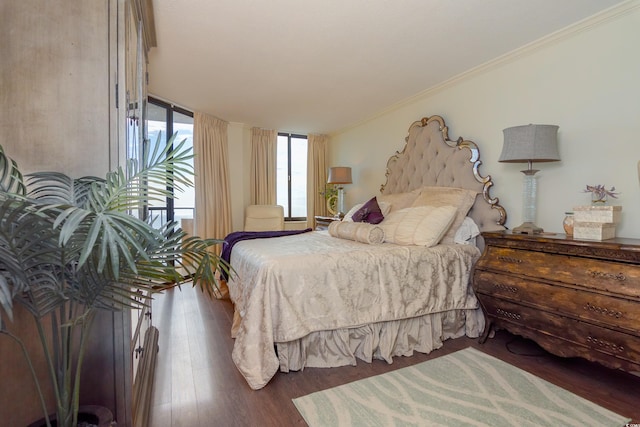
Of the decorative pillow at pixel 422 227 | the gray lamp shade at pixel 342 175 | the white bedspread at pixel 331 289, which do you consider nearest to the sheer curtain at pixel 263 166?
the gray lamp shade at pixel 342 175

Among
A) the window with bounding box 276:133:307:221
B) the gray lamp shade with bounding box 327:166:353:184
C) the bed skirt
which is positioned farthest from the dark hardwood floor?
the window with bounding box 276:133:307:221

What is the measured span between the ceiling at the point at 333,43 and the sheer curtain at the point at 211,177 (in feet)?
2.77

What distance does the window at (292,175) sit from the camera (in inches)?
231

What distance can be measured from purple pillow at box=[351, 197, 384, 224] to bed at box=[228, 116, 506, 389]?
0.97 feet

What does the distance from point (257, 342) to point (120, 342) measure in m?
0.85

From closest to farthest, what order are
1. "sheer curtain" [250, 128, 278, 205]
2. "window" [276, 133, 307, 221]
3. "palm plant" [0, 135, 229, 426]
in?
"palm plant" [0, 135, 229, 426] < "sheer curtain" [250, 128, 278, 205] < "window" [276, 133, 307, 221]

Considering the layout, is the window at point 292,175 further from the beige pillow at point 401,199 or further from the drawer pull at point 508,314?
the drawer pull at point 508,314

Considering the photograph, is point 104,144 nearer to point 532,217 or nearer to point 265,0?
point 265,0

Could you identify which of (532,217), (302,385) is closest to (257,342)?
(302,385)

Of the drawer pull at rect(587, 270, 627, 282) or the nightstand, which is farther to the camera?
the nightstand

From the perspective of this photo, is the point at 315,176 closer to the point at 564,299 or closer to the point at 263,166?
the point at 263,166

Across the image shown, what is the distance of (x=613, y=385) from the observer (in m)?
1.86

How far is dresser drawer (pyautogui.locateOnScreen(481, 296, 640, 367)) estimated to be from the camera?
5.34 feet

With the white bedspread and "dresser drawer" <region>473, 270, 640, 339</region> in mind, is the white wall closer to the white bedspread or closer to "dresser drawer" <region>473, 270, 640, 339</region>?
"dresser drawer" <region>473, 270, 640, 339</region>
